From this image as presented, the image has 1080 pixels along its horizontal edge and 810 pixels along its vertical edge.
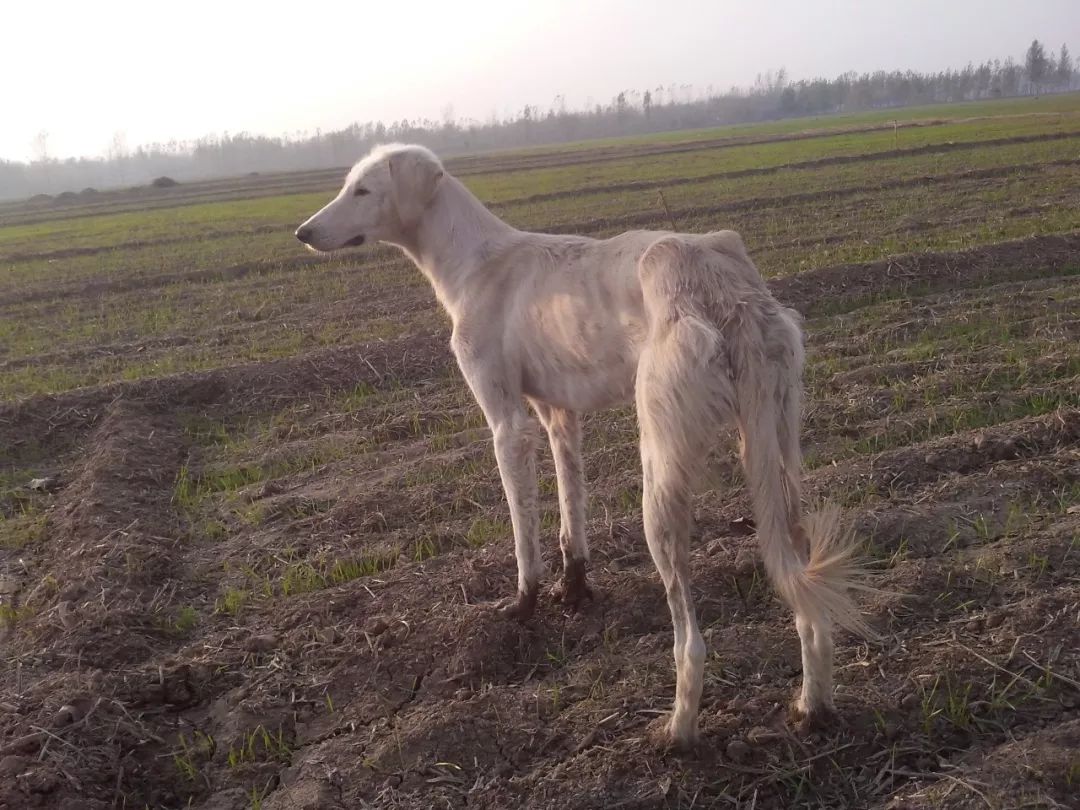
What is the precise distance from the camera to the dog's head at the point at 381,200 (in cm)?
506

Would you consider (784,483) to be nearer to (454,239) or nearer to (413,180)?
(454,239)

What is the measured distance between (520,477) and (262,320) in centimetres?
1085

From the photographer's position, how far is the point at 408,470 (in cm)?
698

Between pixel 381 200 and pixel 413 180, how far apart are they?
249mm

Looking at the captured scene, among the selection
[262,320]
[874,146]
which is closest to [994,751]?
[262,320]

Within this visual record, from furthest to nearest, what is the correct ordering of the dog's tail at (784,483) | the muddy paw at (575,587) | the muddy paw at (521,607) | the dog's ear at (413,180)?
the dog's ear at (413,180) → the muddy paw at (575,587) → the muddy paw at (521,607) → the dog's tail at (784,483)

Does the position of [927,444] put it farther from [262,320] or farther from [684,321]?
[262,320]

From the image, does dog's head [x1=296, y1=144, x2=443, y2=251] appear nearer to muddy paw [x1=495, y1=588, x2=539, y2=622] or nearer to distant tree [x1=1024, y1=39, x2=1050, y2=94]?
muddy paw [x1=495, y1=588, x2=539, y2=622]

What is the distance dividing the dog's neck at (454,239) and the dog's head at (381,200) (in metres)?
0.07

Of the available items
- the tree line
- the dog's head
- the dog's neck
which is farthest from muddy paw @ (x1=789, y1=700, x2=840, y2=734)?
the tree line

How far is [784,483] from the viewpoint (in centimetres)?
323

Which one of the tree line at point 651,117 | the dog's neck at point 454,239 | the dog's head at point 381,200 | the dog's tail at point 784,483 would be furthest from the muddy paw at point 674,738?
the tree line at point 651,117

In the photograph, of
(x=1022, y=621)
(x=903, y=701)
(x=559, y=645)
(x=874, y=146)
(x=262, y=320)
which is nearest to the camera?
(x=903, y=701)

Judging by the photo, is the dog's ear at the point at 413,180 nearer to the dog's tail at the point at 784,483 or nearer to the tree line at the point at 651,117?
the dog's tail at the point at 784,483
